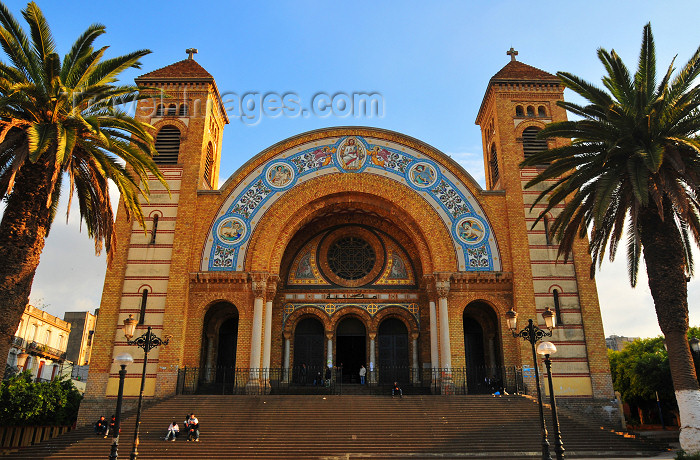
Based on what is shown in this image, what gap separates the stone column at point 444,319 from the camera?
2331cm

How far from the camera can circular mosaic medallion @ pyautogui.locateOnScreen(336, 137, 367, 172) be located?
26359mm

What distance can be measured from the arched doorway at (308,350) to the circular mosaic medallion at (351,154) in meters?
7.75

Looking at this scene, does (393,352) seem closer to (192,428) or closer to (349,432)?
(349,432)

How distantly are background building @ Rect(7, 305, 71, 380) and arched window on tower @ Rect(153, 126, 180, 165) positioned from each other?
19411 millimetres

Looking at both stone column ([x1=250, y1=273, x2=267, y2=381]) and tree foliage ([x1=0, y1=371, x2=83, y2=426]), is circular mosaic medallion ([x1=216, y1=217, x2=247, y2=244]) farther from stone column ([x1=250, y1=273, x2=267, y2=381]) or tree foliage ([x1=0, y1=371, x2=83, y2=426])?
tree foliage ([x1=0, y1=371, x2=83, y2=426])

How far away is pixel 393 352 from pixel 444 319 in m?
3.87

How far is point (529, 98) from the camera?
90.4 feet

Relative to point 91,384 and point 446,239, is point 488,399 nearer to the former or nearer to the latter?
point 446,239

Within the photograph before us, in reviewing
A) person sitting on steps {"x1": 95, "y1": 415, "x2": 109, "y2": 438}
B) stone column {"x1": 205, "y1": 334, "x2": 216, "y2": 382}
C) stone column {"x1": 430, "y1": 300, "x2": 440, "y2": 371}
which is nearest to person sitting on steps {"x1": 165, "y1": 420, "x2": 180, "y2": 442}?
person sitting on steps {"x1": 95, "y1": 415, "x2": 109, "y2": 438}

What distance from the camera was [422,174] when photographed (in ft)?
86.1

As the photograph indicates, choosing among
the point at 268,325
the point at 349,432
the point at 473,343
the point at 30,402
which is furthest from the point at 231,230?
the point at 473,343

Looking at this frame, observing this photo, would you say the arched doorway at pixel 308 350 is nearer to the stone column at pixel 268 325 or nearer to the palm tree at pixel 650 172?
the stone column at pixel 268 325

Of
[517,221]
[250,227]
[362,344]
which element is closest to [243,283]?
[250,227]

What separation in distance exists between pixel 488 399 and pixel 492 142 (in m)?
14.0
